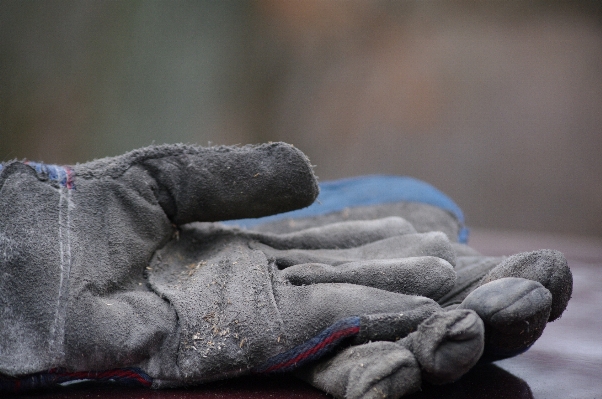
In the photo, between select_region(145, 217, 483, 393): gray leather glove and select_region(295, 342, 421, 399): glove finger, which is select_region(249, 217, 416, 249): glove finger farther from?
select_region(295, 342, 421, 399): glove finger

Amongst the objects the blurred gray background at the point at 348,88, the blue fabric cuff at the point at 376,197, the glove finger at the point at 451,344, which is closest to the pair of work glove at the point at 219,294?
the glove finger at the point at 451,344

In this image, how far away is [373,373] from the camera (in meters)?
0.67

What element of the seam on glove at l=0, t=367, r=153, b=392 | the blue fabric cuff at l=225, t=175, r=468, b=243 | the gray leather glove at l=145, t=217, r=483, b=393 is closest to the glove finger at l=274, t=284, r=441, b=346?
the gray leather glove at l=145, t=217, r=483, b=393

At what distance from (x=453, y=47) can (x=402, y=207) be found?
251 cm

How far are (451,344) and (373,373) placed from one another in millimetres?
97

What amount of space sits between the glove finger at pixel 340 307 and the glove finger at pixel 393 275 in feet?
0.09

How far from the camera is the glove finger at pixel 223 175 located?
0.93m

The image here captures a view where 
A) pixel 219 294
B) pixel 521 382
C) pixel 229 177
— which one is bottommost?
pixel 521 382

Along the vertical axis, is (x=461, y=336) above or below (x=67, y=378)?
above

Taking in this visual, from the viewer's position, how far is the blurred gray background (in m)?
3.59

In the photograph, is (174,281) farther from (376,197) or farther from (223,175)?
(376,197)

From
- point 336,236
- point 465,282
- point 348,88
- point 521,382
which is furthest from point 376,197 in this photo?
point 348,88

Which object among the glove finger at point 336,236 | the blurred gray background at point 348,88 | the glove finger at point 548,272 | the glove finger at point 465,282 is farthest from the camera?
the blurred gray background at point 348,88

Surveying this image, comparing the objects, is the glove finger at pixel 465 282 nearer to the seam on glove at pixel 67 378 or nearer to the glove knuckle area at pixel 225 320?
the glove knuckle area at pixel 225 320
